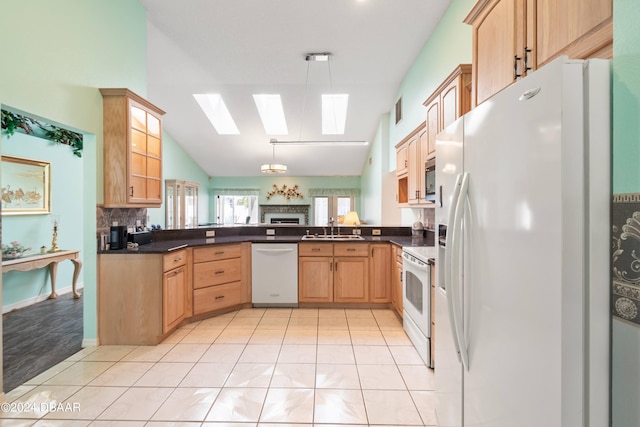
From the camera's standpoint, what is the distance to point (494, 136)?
1.06m

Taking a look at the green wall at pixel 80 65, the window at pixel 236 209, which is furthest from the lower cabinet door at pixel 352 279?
the window at pixel 236 209

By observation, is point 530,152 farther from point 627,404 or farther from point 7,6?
point 7,6

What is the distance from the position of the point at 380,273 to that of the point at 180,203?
6661 millimetres

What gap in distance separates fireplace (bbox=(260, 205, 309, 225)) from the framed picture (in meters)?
6.91

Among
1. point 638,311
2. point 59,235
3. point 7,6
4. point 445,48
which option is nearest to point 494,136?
point 638,311

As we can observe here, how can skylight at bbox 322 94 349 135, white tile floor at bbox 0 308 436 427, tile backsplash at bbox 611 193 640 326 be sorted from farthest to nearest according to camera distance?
skylight at bbox 322 94 349 135
white tile floor at bbox 0 308 436 427
tile backsplash at bbox 611 193 640 326

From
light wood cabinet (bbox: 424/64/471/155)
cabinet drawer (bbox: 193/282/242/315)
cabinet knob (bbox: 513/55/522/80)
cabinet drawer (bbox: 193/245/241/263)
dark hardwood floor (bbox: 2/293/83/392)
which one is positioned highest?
light wood cabinet (bbox: 424/64/471/155)

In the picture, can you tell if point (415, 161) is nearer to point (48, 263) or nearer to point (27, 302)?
point (48, 263)

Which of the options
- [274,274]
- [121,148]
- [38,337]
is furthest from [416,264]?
[38,337]

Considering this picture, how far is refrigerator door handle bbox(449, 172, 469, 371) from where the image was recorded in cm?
120

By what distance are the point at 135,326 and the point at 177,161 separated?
6.57m

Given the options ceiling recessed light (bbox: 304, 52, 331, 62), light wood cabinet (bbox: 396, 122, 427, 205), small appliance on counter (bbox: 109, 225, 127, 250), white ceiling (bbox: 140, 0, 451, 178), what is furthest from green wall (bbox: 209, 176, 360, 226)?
small appliance on counter (bbox: 109, 225, 127, 250)

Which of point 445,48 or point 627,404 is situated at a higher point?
point 445,48

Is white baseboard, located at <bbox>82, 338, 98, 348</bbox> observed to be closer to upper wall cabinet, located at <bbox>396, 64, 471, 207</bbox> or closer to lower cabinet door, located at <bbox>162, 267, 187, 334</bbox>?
lower cabinet door, located at <bbox>162, 267, 187, 334</bbox>
